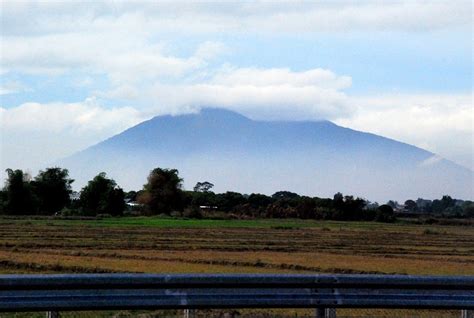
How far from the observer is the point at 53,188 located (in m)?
120

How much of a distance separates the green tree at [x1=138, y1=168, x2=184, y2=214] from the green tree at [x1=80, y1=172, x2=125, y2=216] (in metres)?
3.83

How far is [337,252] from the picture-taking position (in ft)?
138

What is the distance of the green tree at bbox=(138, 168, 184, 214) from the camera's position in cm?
11794

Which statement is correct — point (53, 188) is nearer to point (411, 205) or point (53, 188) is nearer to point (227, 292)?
point (411, 205)

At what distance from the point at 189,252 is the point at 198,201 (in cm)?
9328

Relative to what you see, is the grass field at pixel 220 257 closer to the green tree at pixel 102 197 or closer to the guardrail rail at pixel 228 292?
the guardrail rail at pixel 228 292

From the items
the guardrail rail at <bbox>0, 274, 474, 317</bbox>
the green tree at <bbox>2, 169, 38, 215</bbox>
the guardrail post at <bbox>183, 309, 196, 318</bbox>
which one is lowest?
the guardrail post at <bbox>183, 309, 196, 318</bbox>

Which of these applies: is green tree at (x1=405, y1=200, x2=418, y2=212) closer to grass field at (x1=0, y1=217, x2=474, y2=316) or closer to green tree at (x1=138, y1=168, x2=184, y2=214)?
green tree at (x1=138, y1=168, x2=184, y2=214)

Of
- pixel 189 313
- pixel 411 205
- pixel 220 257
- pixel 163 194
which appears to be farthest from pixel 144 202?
pixel 189 313

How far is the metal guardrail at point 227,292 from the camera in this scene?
8.32 m

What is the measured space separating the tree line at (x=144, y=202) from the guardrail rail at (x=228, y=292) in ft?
324

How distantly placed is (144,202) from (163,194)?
3.20m

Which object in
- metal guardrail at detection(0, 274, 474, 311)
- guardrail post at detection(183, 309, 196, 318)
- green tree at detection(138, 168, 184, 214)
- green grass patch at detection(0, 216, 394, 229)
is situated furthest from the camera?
green tree at detection(138, 168, 184, 214)

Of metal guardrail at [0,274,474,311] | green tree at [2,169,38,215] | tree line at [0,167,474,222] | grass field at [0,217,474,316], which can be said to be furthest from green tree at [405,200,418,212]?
metal guardrail at [0,274,474,311]
